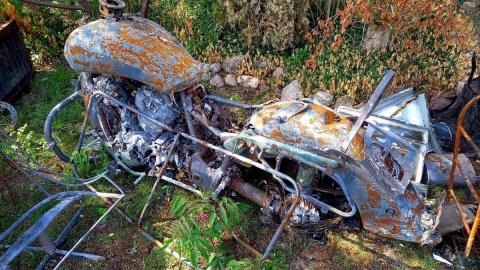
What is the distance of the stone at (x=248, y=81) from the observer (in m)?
5.80

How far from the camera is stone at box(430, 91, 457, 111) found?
500 centimetres

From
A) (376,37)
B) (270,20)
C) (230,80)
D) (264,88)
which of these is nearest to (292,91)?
(264,88)

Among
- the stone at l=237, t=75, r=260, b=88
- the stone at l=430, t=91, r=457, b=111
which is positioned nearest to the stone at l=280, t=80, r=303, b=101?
the stone at l=237, t=75, r=260, b=88

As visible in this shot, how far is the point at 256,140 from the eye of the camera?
320 centimetres

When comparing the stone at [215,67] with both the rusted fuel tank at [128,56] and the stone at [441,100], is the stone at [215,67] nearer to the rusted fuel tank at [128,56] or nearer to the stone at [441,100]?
the rusted fuel tank at [128,56]

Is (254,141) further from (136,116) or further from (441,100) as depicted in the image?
(441,100)

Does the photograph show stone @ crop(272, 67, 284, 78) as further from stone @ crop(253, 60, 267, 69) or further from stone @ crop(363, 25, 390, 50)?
stone @ crop(363, 25, 390, 50)

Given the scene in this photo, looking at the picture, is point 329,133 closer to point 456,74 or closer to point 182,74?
point 182,74

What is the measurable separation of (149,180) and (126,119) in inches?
30.5

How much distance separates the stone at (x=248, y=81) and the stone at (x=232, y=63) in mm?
259

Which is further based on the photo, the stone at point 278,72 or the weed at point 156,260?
the stone at point 278,72

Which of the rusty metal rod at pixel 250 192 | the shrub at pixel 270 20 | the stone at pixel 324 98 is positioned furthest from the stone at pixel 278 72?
the rusty metal rod at pixel 250 192

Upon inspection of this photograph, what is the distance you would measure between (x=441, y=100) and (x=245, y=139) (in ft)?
10.5

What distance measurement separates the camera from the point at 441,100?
5023 mm
